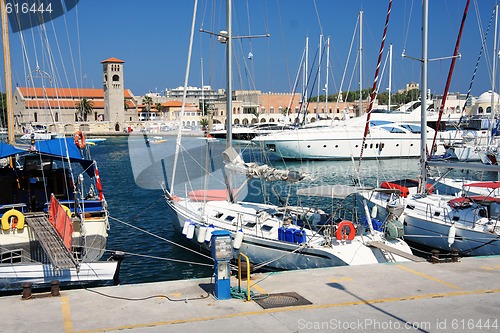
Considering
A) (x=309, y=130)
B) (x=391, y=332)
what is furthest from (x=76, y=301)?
(x=309, y=130)

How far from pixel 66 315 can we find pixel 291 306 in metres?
4.10

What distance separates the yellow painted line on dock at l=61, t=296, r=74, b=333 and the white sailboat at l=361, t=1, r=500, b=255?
1049 cm

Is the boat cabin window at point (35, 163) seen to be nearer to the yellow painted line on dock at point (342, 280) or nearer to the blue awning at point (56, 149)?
the blue awning at point (56, 149)

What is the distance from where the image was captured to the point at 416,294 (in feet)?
35.9

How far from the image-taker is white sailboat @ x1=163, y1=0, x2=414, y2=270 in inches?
604

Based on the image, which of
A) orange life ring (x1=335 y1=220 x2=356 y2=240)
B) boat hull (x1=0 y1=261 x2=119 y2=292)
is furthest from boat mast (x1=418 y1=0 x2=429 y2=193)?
boat hull (x1=0 y1=261 x2=119 y2=292)

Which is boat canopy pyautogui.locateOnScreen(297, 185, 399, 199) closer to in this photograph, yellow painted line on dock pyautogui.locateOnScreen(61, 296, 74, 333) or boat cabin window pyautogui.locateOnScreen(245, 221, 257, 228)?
boat cabin window pyautogui.locateOnScreen(245, 221, 257, 228)

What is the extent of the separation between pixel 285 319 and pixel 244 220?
8.84 metres

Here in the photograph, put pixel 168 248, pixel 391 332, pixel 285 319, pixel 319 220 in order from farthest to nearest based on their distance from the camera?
1. pixel 168 248
2. pixel 319 220
3. pixel 285 319
4. pixel 391 332

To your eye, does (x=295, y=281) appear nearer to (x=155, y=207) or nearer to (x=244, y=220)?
(x=244, y=220)

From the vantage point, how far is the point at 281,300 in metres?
10.6

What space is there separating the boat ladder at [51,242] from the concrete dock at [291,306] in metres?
1.44

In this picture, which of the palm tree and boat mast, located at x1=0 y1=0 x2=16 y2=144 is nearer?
boat mast, located at x1=0 y1=0 x2=16 y2=144

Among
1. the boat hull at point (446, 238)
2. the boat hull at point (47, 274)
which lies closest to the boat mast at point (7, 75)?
the boat hull at point (47, 274)
